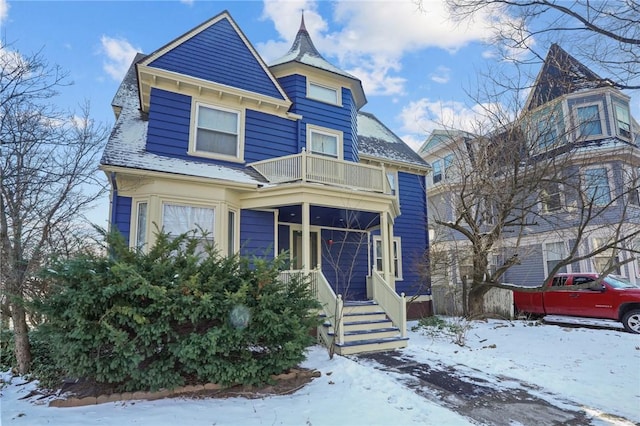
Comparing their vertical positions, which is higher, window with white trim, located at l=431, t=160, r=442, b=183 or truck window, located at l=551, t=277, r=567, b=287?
window with white trim, located at l=431, t=160, r=442, b=183

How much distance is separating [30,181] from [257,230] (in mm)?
4934

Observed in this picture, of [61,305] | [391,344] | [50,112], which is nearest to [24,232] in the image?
[50,112]

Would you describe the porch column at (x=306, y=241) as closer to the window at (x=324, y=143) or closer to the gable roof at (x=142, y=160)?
the gable roof at (x=142, y=160)

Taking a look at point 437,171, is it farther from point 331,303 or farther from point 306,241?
point 331,303

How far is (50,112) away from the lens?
25.0 ft

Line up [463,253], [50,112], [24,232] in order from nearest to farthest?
[24,232] → [50,112] → [463,253]

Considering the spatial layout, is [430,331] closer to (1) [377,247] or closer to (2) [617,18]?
(1) [377,247]

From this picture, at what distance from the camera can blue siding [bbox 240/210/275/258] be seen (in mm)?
9695

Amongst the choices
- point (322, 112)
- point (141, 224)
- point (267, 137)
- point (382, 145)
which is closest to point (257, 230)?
point (141, 224)

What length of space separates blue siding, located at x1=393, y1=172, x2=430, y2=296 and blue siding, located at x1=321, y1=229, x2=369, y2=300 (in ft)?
7.35

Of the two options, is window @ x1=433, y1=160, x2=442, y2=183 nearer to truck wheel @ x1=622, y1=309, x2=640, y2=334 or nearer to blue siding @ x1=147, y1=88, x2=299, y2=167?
truck wheel @ x1=622, y1=309, x2=640, y2=334

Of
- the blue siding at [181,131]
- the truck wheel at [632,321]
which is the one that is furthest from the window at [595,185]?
the blue siding at [181,131]

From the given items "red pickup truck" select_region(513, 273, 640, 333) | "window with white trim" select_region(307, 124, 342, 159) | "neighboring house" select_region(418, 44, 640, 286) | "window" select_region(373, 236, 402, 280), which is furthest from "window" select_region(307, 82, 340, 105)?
"red pickup truck" select_region(513, 273, 640, 333)

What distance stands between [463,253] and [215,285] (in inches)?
421
